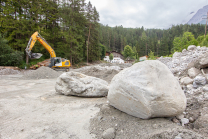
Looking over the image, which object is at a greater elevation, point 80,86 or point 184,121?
point 80,86

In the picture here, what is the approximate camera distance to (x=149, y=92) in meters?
2.27

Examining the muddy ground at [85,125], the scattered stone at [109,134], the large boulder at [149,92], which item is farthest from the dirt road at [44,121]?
the large boulder at [149,92]

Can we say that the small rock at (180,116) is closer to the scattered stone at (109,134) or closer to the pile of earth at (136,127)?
the pile of earth at (136,127)

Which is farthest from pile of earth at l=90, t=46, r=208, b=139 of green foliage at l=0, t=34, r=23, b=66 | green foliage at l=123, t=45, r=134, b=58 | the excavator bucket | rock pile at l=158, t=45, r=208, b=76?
green foliage at l=123, t=45, r=134, b=58

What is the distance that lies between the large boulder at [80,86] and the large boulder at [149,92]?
2258 mm

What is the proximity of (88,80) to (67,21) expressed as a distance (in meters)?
21.6

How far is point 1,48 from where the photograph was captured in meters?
15.5

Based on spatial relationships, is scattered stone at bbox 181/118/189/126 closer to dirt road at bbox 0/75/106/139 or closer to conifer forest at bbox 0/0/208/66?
dirt road at bbox 0/75/106/139

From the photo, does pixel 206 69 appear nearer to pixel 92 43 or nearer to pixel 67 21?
pixel 67 21

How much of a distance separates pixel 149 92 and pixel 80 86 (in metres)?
3.36

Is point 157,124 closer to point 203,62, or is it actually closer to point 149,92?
point 149,92

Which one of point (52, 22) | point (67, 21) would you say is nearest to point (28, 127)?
point (67, 21)

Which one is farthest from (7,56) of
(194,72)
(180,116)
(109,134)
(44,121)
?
(194,72)

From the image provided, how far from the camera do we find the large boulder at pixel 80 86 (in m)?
4.98
